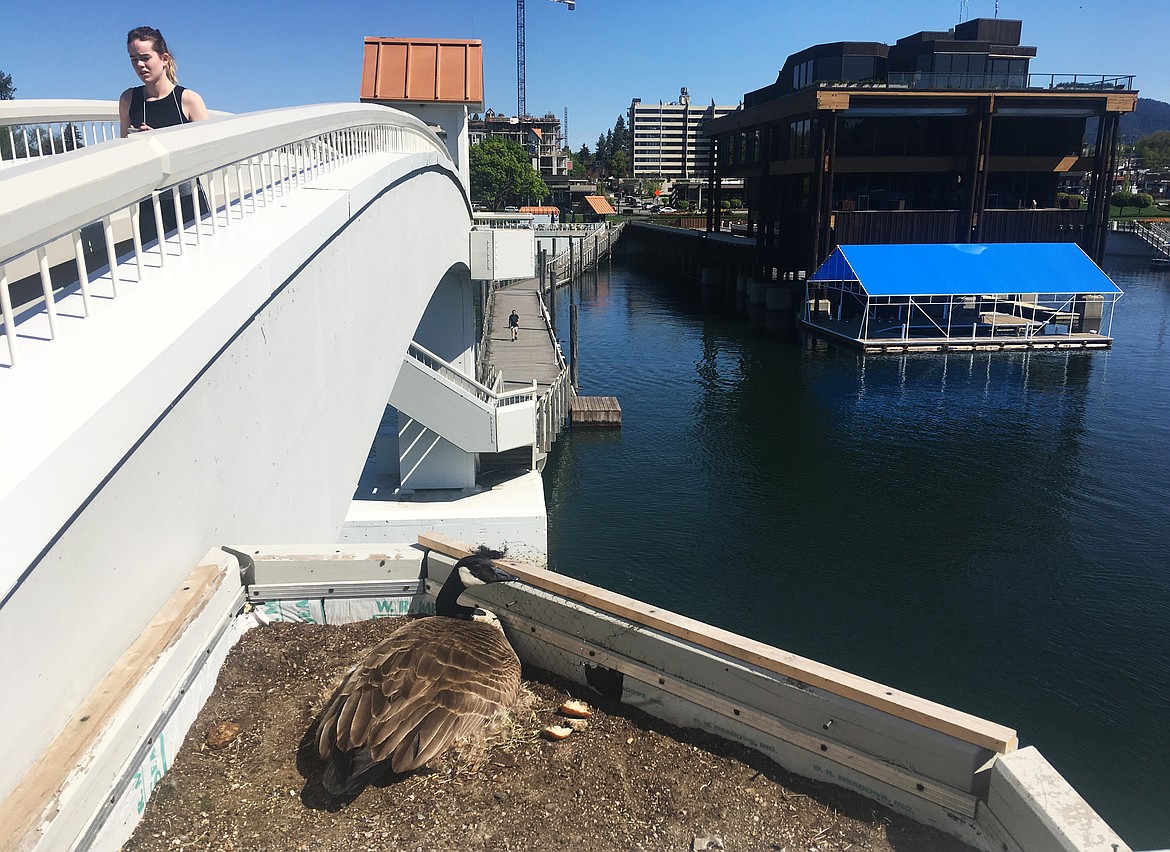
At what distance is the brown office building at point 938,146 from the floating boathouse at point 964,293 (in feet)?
9.69

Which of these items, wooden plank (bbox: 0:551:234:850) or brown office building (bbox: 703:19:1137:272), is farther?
brown office building (bbox: 703:19:1137:272)

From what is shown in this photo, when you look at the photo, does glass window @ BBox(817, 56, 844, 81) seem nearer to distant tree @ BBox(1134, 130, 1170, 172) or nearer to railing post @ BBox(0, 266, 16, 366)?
railing post @ BBox(0, 266, 16, 366)

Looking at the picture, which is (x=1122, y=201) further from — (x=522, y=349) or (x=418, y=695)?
(x=418, y=695)

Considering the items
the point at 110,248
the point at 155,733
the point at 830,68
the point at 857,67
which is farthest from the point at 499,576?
the point at 857,67

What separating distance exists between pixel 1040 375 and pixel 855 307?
13990 millimetres

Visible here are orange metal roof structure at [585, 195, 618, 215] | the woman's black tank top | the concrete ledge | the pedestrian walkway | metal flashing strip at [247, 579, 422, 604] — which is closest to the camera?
the concrete ledge

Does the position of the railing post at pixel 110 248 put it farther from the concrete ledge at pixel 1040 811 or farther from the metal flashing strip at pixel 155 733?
the concrete ledge at pixel 1040 811

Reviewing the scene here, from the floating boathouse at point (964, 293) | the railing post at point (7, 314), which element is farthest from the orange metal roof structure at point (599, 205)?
the railing post at point (7, 314)

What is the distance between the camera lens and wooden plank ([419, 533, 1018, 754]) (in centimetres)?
331

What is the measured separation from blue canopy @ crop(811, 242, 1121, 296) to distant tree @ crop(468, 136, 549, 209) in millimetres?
75786

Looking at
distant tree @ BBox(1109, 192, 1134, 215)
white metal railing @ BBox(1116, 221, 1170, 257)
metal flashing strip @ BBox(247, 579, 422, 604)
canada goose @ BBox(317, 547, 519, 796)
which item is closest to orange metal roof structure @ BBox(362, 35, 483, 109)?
metal flashing strip @ BBox(247, 579, 422, 604)

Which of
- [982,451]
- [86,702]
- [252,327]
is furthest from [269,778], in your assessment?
[982,451]

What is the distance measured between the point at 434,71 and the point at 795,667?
20.4 m

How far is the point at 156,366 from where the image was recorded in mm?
3398
